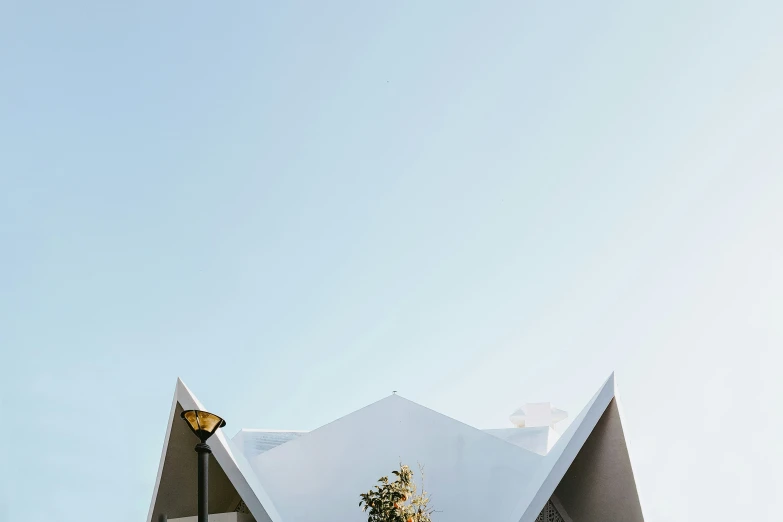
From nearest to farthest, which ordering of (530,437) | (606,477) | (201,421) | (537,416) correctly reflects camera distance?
(201,421) < (606,477) < (530,437) < (537,416)

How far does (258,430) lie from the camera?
55.8 ft

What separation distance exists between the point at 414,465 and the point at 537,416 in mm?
6975

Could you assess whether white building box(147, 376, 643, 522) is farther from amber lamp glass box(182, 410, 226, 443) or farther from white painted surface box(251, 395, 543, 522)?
amber lamp glass box(182, 410, 226, 443)

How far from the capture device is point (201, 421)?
657 cm

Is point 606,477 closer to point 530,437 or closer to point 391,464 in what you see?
point 530,437

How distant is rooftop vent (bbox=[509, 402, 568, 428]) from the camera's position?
19.5m

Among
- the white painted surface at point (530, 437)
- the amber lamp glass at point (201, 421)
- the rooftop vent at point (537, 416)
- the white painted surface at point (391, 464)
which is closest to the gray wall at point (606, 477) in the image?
the white painted surface at point (391, 464)

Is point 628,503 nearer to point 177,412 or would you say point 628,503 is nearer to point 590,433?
point 590,433

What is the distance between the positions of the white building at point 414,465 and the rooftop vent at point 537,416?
471 centimetres

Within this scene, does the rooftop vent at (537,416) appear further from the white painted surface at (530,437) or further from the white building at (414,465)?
the white building at (414,465)

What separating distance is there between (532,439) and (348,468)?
4284mm

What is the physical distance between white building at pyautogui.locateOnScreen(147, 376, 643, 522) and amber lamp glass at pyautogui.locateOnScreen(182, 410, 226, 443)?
18.3 ft

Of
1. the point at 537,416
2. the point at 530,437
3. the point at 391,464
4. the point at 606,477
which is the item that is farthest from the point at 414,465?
the point at 537,416

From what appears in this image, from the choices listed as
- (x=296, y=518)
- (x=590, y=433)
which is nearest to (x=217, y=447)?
(x=296, y=518)
